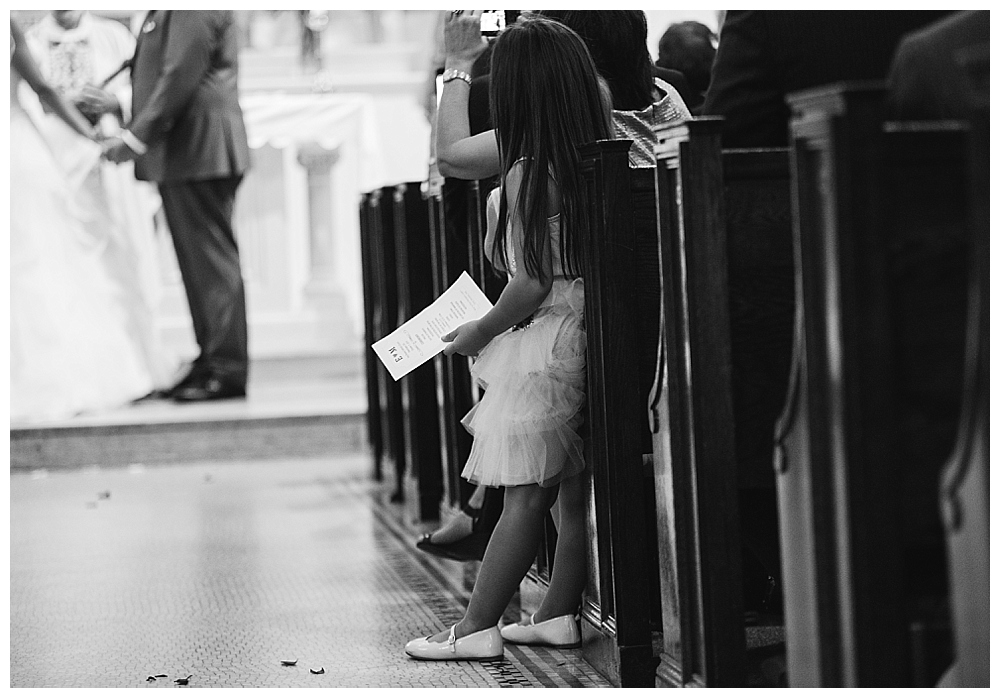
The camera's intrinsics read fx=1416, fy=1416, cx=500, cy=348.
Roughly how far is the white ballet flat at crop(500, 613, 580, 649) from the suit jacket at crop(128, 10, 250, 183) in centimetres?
366

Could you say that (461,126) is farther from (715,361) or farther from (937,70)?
(937,70)

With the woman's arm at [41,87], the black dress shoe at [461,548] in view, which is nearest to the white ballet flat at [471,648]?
the black dress shoe at [461,548]

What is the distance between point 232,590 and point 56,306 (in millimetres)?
3265

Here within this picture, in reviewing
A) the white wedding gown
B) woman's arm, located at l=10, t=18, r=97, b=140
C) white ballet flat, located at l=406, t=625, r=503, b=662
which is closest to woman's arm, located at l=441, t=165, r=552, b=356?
white ballet flat, located at l=406, t=625, r=503, b=662

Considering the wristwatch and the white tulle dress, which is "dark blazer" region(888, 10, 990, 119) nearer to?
the white tulle dress

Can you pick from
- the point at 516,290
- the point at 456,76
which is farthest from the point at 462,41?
the point at 516,290

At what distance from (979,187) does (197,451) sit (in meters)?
4.45

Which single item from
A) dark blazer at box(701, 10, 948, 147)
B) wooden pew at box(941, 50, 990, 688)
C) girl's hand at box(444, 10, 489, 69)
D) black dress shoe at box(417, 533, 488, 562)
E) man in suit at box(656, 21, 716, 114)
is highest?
man in suit at box(656, 21, 716, 114)

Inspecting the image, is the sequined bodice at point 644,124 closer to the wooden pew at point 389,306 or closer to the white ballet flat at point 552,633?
the white ballet flat at point 552,633

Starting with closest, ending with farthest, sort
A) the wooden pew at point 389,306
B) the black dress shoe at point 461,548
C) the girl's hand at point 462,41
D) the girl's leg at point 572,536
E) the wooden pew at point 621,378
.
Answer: the wooden pew at point 621,378 < the girl's leg at point 572,536 < the girl's hand at point 462,41 < the black dress shoe at point 461,548 < the wooden pew at point 389,306

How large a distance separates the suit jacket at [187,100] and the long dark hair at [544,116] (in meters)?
3.71

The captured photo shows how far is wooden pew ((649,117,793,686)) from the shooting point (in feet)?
5.73

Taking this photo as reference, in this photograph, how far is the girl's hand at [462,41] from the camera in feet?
8.85
